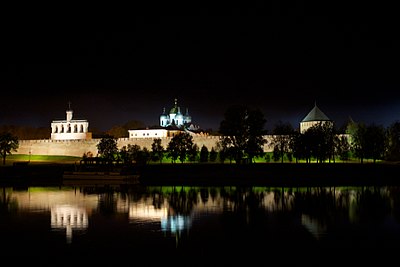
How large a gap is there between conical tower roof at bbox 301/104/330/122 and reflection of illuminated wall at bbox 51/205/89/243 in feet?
195

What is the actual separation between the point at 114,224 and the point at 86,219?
1503 millimetres

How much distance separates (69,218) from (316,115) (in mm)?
62913

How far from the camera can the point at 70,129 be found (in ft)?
321

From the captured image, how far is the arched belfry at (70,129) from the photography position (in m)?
96.1

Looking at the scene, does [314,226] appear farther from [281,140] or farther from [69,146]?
[69,146]

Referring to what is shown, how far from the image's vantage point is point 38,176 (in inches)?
1625

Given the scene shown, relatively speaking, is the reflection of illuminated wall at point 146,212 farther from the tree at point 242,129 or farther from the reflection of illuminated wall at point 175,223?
the tree at point 242,129

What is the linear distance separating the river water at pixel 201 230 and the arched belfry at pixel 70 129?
238 ft

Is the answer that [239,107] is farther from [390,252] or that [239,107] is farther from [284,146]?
[390,252]

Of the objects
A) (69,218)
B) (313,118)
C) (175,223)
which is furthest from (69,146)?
(175,223)

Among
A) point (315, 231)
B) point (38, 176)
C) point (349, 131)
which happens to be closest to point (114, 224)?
point (315, 231)

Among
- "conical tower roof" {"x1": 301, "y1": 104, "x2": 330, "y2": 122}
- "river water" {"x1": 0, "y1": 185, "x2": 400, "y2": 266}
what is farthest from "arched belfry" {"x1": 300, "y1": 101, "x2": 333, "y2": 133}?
"river water" {"x1": 0, "y1": 185, "x2": 400, "y2": 266}

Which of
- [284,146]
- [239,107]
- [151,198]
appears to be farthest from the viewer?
[284,146]

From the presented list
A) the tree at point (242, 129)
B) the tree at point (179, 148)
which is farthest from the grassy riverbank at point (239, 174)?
the tree at point (179, 148)
